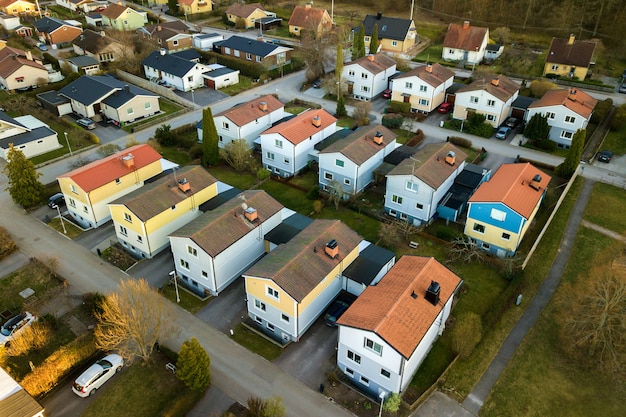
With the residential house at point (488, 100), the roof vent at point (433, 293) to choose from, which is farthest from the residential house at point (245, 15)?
the roof vent at point (433, 293)

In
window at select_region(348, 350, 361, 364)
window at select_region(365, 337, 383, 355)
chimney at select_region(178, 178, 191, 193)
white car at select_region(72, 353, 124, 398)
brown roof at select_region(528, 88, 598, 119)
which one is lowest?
white car at select_region(72, 353, 124, 398)

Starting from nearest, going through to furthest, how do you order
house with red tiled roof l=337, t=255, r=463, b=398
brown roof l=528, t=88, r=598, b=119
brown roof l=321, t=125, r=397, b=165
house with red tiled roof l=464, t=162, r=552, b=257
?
1. house with red tiled roof l=337, t=255, r=463, b=398
2. house with red tiled roof l=464, t=162, r=552, b=257
3. brown roof l=321, t=125, r=397, b=165
4. brown roof l=528, t=88, r=598, b=119

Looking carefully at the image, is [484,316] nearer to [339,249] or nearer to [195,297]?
[339,249]

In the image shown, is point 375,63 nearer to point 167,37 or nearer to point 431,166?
point 431,166

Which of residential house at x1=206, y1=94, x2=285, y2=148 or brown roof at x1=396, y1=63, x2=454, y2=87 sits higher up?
→ brown roof at x1=396, y1=63, x2=454, y2=87

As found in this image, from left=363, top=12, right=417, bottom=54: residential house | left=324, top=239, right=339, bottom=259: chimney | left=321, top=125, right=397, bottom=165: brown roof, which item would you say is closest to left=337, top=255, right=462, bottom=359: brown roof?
left=324, top=239, right=339, bottom=259: chimney

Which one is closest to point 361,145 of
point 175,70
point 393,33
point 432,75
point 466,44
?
point 432,75

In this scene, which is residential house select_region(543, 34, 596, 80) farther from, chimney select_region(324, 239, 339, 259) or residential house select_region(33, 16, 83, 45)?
residential house select_region(33, 16, 83, 45)

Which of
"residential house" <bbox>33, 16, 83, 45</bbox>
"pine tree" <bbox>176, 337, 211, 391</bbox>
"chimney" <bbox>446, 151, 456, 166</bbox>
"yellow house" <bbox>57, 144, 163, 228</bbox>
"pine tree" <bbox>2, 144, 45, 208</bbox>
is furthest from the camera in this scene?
"residential house" <bbox>33, 16, 83, 45</bbox>
